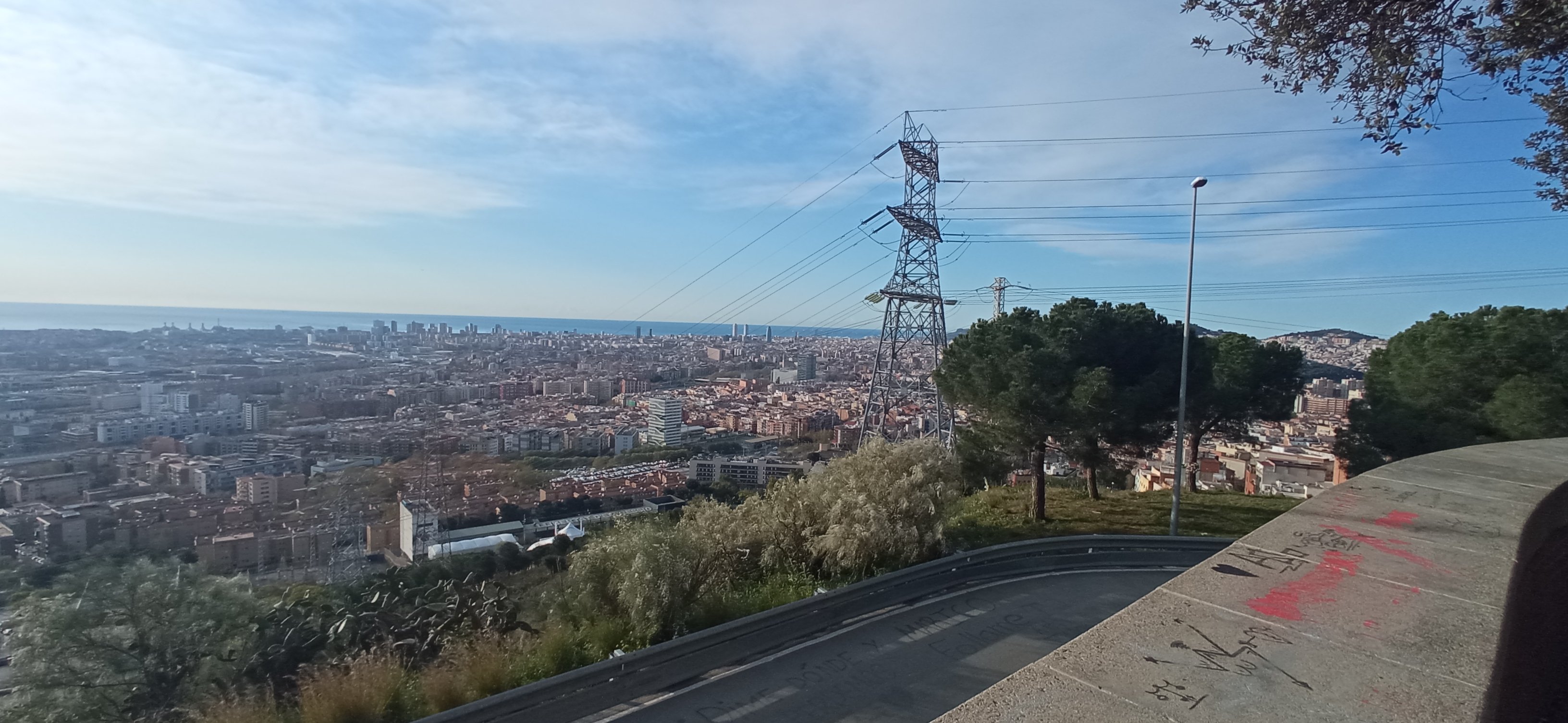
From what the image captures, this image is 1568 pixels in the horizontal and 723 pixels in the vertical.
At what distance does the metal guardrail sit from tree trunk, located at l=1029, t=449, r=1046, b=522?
2469 millimetres

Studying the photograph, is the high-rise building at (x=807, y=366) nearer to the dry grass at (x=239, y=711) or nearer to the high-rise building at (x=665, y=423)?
→ the high-rise building at (x=665, y=423)

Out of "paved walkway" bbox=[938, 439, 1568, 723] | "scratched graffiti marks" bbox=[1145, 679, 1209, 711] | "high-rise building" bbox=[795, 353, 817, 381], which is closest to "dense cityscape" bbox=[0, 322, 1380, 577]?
"paved walkway" bbox=[938, 439, 1568, 723]

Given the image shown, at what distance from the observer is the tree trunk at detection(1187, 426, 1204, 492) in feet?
59.7

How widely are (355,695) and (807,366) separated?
30172mm

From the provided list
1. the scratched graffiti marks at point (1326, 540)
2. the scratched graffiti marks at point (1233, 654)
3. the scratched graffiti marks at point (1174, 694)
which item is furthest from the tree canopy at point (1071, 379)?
the scratched graffiti marks at point (1174, 694)

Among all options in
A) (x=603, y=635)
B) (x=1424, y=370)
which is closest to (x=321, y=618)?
(x=603, y=635)

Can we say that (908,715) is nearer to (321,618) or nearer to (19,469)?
(321,618)

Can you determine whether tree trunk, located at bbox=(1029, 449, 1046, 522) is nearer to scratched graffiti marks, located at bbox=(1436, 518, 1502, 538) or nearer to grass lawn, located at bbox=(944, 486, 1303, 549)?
grass lawn, located at bbox=(944, 486, 1303, 549)

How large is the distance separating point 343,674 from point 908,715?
4.30m

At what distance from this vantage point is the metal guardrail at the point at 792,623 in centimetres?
484

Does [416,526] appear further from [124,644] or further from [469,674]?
[469,674]

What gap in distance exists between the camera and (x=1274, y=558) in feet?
13.4

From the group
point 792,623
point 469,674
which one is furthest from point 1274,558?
point 469,674

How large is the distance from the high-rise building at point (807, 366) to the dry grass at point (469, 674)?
85.6 ft
